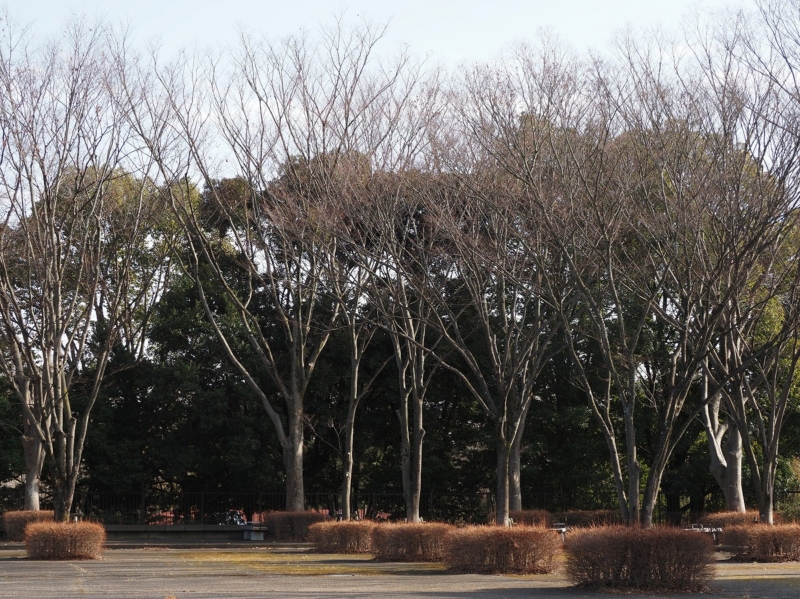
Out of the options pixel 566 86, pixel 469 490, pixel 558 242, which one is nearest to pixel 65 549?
pixel 558 242

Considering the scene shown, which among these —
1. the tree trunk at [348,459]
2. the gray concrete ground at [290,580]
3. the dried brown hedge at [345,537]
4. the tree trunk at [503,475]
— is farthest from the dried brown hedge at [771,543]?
the tree trunk at [348,459]

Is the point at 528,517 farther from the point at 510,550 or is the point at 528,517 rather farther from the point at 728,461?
the point at 510,550

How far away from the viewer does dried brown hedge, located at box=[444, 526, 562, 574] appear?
1362 cm

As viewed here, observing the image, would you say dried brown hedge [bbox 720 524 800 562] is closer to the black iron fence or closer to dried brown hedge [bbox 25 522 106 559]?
dried brown hedge [bbox 25 522 106 559]

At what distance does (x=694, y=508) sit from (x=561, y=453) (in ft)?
16.0

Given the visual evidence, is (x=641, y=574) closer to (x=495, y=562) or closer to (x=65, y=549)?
(x=495, y=562)

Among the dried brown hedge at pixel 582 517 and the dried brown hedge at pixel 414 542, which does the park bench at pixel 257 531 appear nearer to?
the dried brown hedge at pixel 582 517

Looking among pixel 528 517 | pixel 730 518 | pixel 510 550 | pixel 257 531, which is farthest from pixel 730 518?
pixel 257 531

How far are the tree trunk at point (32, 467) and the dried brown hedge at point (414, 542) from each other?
1233 cm

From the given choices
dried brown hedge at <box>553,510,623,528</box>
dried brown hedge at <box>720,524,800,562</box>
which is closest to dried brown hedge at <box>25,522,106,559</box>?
dried brown hedge at <box>720,524,800,562</box>

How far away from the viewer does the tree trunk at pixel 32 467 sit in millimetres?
25297

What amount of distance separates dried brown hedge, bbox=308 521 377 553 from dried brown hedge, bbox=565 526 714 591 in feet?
26.7

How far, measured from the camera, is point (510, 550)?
13641mm

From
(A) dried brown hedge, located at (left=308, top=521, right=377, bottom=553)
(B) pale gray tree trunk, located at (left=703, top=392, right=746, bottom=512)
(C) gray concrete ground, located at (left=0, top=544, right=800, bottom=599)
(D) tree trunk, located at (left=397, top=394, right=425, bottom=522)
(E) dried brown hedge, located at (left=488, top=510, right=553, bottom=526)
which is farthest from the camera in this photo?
(B) pale gray tree trunk, located at (left=703, top=392, right=746, bottom=512)
